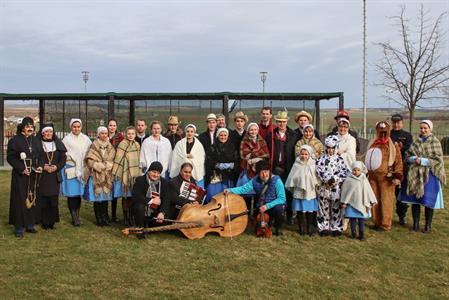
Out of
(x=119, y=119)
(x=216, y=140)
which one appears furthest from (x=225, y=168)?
(x=119, y=119)

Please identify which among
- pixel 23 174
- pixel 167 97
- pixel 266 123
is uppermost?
pixel 167 97

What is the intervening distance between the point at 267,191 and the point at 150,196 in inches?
64.0

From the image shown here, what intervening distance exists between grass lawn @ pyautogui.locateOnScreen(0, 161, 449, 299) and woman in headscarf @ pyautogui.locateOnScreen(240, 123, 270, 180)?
3.21 ft

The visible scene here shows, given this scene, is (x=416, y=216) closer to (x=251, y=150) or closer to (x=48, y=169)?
(x=251, y=150)

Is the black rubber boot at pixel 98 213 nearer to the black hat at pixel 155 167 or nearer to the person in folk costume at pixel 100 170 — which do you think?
the person in folk costume at pixel 100 170

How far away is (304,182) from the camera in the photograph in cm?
608

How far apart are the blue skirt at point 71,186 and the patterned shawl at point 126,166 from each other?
54 cm

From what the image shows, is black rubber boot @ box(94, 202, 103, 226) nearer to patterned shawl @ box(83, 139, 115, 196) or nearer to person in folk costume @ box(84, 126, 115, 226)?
person in folk costume @ box(84, 126, 115, 226)

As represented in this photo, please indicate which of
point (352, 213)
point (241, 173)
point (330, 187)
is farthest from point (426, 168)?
point (241, 173)

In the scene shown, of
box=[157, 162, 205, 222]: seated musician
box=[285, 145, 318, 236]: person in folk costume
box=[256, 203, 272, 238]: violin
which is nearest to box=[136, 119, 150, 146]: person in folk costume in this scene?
box=[157, 162, 205, 222]: seated musician

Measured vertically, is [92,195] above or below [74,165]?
below

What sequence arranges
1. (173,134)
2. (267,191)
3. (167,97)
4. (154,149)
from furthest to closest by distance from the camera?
(167,97) → (173,134) → (154,149) → (267,191)

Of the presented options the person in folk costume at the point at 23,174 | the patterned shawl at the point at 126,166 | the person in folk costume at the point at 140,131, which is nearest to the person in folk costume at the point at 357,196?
the patterned shawl at the point at 126,166

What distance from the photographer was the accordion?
629 centimetres
